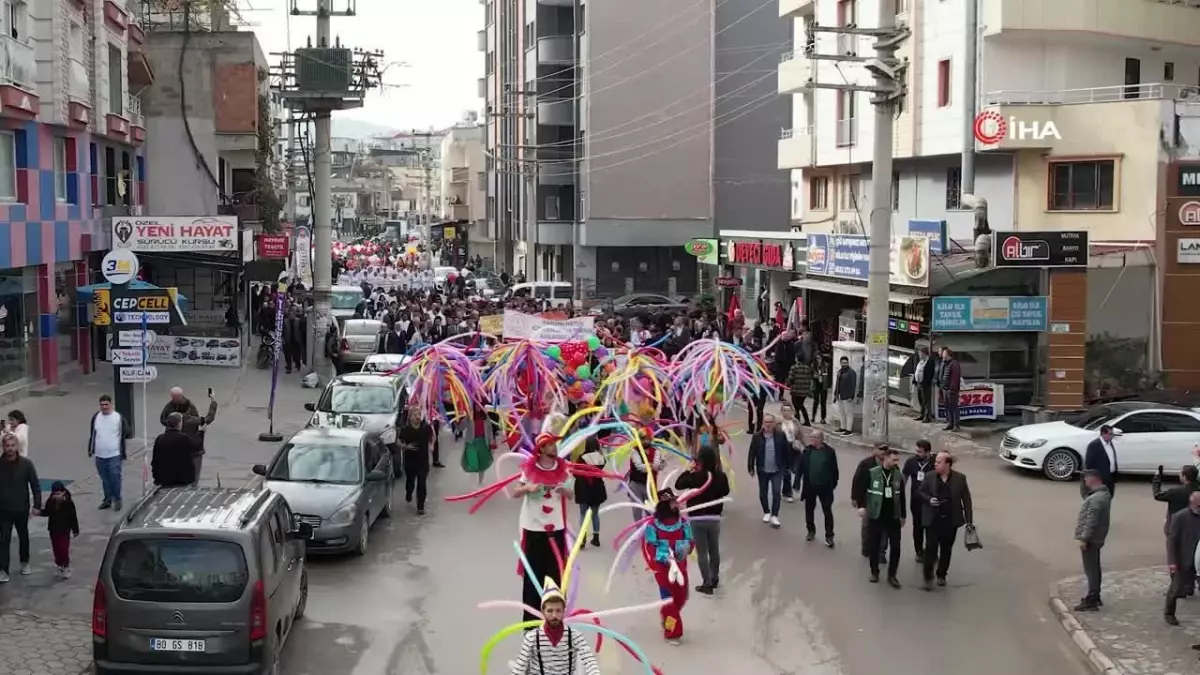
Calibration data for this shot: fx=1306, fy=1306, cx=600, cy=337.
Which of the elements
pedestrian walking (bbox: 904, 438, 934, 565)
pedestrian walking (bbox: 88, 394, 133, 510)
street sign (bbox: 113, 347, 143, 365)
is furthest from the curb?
street sign (bbox: 113, 347, 143, 365)

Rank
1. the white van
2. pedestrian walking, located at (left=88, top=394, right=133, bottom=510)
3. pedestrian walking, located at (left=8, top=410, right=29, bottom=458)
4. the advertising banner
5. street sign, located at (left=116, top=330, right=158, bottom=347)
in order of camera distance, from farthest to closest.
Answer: the white van < the advertising banner < street sign, located at (left=116, top=330, right=158, bottom=347) < pedestrian walking, located at (left=88, top=394, right=133, bottom=510) < pedestrian walking, located at (left=8, top=410, right=29, bottom=458)

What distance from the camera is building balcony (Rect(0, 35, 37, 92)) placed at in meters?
24.6

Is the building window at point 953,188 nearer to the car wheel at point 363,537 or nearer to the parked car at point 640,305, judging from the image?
the parked car at point 640,305

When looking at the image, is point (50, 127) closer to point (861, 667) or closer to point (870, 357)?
point (870, 357)

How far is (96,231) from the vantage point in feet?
107

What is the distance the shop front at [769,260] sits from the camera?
37625 millimetres

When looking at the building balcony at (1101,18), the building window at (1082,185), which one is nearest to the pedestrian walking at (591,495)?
the building window at (1082,185)

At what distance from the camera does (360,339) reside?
122 ft

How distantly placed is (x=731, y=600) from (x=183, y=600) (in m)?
6.18

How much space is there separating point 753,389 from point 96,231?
1812 centimetres

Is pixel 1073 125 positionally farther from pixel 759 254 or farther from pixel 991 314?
pixel 759 254

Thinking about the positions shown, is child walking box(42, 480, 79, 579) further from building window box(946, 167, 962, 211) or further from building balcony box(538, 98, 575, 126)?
building balcony box(538, 98, 575, 126)

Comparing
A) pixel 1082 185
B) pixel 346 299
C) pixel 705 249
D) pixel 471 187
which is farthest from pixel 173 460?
pixel 471 187

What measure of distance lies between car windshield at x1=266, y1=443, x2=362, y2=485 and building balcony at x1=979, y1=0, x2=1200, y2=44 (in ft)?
68.3
